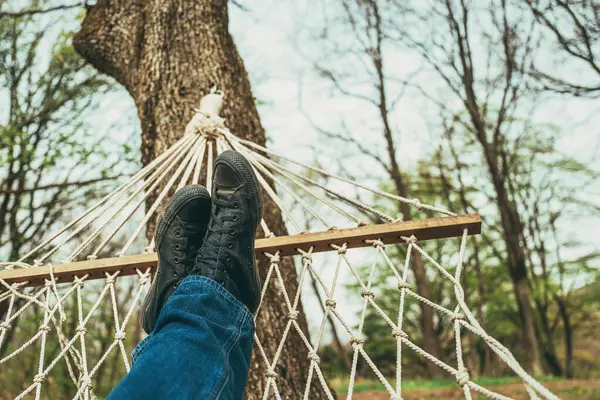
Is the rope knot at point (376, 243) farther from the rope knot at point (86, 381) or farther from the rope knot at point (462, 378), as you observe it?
the rope knot at point (86, 381)

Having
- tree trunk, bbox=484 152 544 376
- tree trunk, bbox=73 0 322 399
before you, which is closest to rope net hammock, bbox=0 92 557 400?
tree trunk, bbox=73 0 322 399

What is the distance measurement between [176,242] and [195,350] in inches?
13.3

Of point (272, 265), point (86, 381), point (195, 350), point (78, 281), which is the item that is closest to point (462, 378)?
point (195, 350)

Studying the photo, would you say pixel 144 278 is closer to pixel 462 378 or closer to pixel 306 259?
pixel 306 259

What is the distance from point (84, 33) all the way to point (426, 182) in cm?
743

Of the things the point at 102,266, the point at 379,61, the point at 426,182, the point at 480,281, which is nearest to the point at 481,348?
the point at 480,281

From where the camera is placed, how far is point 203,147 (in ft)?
4.81

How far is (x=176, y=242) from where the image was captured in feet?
3.46

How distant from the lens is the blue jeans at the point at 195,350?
0.70 meters

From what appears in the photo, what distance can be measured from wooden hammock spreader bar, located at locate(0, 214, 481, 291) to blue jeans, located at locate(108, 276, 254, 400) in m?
0.32

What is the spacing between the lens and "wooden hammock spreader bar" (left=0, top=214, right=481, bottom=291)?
1150mm

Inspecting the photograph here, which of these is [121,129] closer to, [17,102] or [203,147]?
[17,102]

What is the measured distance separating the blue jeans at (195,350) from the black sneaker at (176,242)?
8 centimetres

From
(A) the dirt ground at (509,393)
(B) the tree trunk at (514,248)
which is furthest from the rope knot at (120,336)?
(B) the tree trunk at (514,248)
